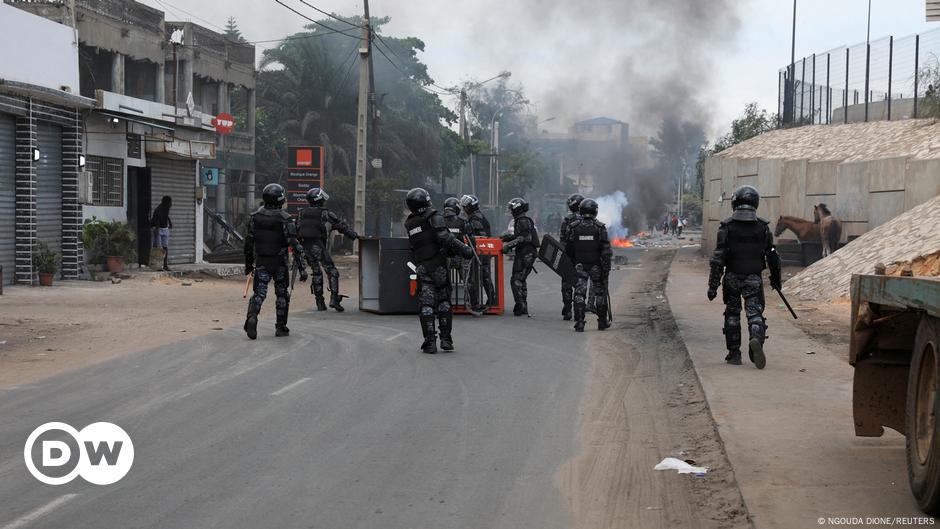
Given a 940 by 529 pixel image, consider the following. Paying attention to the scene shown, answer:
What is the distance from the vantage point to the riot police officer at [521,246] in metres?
17.3

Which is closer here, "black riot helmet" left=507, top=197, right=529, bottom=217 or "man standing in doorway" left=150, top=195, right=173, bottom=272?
"black riot helmet" left=507, top=197, right=529, bottom=217

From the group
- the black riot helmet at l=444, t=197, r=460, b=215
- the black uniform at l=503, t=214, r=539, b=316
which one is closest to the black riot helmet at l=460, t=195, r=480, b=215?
the black riot helmet at l=444, t=197, r=460, b=215

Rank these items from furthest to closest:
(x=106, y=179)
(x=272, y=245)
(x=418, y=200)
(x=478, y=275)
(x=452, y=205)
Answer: (x=106, y=179)
(x=478, y=275)
(x=452, y=205)
(x=272, y=245)
(x=418, y=200)

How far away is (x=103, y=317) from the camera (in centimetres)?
1638

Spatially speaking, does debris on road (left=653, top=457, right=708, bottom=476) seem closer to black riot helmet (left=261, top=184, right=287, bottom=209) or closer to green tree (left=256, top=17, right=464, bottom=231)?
black riot helmet (left=261, top=184, right=287, bottom=209)

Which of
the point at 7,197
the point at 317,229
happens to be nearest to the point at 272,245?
the point at 317,229

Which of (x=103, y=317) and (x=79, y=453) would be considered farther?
(x=103, y=317)

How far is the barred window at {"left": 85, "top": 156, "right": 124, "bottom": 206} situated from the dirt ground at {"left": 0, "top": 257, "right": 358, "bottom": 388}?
6.88 feet

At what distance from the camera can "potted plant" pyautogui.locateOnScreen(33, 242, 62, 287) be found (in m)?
21.8

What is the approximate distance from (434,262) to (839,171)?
67.7ft

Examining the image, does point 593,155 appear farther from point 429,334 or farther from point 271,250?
point 429,334

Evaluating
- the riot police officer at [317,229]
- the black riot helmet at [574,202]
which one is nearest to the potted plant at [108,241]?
the riot police officer at [317,229]

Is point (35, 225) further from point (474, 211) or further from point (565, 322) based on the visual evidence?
point (565, 322)

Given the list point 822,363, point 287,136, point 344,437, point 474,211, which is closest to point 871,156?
point 474,211
